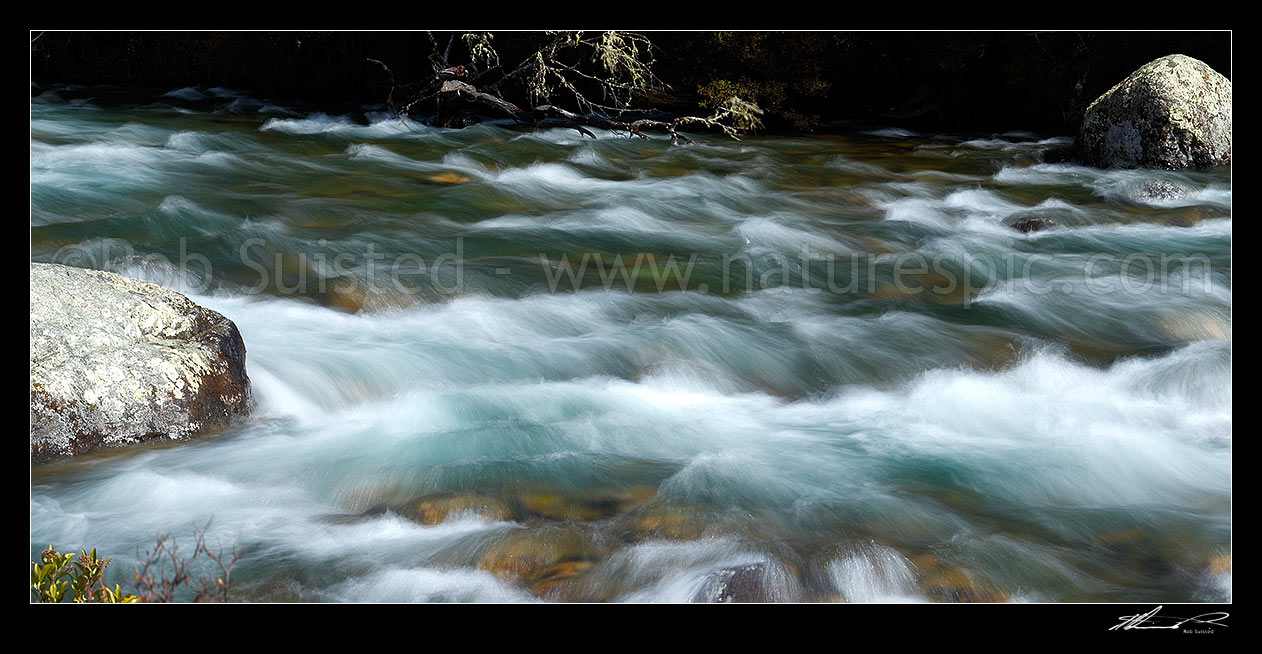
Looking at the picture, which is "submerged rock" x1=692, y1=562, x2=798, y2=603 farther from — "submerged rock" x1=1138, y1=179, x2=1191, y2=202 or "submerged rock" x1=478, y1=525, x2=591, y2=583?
"submerged rock" x1=1138, y1=179, x2=1191, y2=202

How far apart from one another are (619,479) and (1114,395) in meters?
2.77

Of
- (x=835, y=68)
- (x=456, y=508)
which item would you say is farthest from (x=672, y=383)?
Result: (x=835, y=68)

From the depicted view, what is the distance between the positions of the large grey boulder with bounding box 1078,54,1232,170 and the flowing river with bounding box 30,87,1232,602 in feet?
1.70

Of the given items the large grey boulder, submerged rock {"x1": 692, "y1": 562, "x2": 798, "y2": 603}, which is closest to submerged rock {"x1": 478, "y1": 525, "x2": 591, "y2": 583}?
submerged rock {"x1": 692, "y1": 562, "x2": 798, "y2": 603}

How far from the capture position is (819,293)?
6.96 m

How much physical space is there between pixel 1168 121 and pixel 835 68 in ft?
15.7

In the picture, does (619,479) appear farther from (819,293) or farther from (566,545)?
(819,293)

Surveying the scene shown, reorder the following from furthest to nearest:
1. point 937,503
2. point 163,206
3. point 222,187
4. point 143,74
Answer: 1. point 143,74
2. point 222,187
3. point 163,206
4. point 937,503

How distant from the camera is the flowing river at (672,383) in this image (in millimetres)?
3680

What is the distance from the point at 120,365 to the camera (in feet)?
14.0

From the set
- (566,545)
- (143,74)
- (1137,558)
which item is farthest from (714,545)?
(143,74)

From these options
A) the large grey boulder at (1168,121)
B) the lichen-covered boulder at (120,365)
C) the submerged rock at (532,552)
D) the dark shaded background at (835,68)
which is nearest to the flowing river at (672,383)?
the submerged rock at (532,552)
